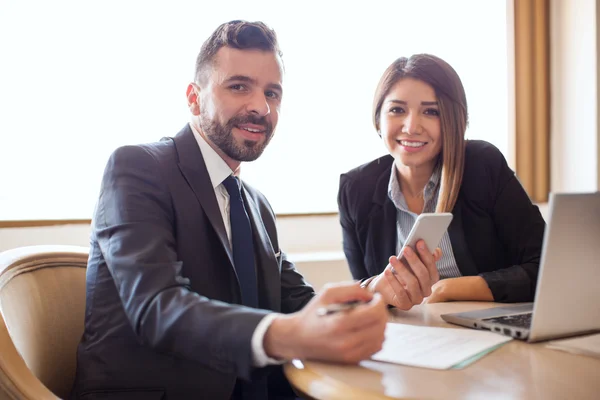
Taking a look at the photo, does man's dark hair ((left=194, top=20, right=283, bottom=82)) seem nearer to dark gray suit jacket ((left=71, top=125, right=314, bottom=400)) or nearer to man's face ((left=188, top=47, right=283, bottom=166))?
man's face ((left=188, top=47, right=283, bottom=166))

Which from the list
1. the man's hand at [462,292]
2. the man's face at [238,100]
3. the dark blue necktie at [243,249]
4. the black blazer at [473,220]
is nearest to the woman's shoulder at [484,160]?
the black blazer at [473,220]

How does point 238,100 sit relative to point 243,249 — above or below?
above

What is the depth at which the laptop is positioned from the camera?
3.34 ft

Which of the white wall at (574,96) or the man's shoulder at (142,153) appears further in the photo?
the white wall at (574,96)

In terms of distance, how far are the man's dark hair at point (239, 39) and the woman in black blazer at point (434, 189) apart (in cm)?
75

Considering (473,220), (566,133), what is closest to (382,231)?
(473,220)

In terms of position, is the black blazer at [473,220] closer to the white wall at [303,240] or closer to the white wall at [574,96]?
the white wall at [303,240]

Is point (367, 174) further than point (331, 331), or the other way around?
point (367, 174)

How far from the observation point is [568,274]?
1.07 meters

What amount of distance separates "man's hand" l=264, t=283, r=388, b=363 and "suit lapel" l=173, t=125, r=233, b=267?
0.45 metres

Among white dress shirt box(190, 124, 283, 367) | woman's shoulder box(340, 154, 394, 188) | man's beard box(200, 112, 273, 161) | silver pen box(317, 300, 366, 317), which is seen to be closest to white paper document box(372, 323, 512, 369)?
silver pen box(317, 300, 366, 317)

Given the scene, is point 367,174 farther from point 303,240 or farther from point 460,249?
point 303,240

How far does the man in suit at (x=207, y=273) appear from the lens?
39.9 inches

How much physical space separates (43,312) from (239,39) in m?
0.91
